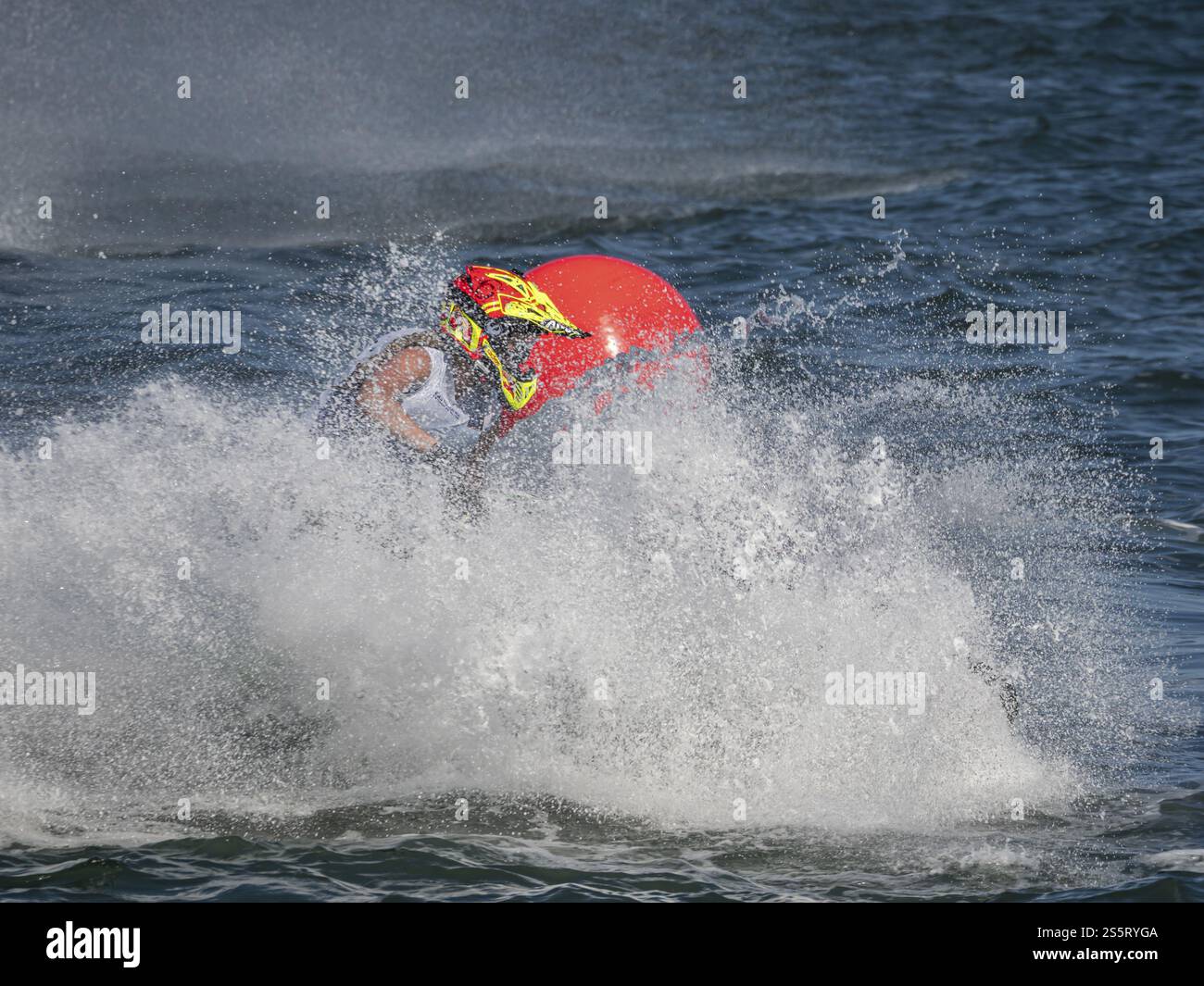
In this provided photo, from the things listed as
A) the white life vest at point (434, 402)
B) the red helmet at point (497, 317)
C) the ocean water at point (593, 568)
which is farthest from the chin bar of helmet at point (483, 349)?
the ocean water at point (593, 568)

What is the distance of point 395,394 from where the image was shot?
25.9ft

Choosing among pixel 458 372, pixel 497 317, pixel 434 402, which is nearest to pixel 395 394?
pixel 434 402

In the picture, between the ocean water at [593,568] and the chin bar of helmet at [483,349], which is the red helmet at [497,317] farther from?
the ocean water at [593,568]

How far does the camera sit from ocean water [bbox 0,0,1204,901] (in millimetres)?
6688

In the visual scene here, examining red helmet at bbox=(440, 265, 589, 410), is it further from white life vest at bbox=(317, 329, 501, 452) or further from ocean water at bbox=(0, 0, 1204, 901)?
ocean water at bbox=(0, 0, 1204, 901)

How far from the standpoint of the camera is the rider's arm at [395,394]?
788 centimetres

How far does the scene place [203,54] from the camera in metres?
19.3

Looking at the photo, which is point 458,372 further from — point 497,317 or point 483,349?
point 497,317

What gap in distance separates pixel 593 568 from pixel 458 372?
124cm

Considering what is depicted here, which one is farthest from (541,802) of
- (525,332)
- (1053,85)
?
(1053,85)

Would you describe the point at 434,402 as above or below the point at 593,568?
above

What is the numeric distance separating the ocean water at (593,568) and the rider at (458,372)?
0.33 metres

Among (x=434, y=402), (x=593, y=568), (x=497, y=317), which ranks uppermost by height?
(x=497, y=317)

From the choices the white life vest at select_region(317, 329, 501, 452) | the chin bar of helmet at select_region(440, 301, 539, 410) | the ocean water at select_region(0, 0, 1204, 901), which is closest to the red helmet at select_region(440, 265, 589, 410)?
the chin bar of helmet at select_region(440, 301, 539, 410)
